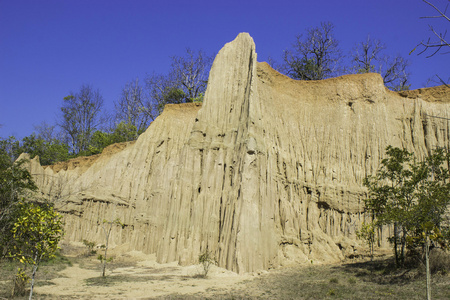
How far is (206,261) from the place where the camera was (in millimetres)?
20516

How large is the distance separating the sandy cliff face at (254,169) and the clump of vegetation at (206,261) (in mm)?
426

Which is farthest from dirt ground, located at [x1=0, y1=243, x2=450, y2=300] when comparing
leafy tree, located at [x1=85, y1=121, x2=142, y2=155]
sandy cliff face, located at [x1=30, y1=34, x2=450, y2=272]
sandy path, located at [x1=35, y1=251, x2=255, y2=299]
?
leafy tree, located at [x1=85, y1=121, x2=142, y2=155]

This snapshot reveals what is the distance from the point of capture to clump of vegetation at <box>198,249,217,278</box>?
1980 centimetres

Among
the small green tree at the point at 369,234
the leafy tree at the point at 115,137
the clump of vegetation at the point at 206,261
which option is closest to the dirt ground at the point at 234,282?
the clump of vegetation at the point at 206,261

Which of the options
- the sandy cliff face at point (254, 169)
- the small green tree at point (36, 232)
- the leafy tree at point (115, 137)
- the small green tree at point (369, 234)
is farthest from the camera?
the leafy tree at point (115, 137)

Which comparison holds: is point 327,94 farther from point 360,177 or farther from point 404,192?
point 404,192

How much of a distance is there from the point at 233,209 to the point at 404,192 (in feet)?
27.2

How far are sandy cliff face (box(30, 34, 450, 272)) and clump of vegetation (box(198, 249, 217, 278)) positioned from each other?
0.43 m

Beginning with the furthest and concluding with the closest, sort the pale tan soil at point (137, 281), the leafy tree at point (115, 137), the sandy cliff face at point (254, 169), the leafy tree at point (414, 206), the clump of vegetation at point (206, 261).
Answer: the leafy tree at point (115, 137) → the sandy cliff face at point (254, 169) → the clump of vegetation at point (206, 261) → the pale tan soil at point (137, 281) → the leafy tree at point (414, 206)

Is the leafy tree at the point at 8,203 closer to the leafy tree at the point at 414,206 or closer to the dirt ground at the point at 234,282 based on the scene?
the dirt ground at the point at 234,282

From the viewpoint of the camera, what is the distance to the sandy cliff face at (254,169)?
2269 cm

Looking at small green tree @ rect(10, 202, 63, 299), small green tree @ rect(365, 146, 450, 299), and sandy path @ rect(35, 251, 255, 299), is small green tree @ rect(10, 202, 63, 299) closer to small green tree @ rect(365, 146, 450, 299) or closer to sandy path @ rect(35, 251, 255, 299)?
sandy path @ rect(35, 251, 255, 299)

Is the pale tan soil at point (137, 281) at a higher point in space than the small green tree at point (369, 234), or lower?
lower

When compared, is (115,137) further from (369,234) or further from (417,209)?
(417,209)
